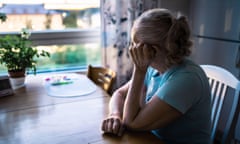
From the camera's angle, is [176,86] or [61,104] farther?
[61,104]

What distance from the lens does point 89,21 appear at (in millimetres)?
2322

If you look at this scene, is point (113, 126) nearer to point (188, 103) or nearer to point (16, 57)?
point (188, 103)

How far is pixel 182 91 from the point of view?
2.99 feet

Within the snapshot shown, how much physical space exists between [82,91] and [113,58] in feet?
2.46

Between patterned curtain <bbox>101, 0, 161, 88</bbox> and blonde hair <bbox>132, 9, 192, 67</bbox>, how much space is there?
110 cm

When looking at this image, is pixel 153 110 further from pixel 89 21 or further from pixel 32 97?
pixel 89 21

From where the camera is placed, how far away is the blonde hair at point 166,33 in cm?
95

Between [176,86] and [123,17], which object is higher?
[123,17]

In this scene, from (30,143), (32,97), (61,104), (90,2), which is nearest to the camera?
(30,143)

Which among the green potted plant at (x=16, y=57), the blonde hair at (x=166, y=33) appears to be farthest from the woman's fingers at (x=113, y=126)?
the green potted plant at (x=16, y=57)

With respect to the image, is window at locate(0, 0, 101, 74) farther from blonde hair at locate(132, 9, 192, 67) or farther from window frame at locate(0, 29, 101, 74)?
blonde hair at locate(132, 9, 192, 67)


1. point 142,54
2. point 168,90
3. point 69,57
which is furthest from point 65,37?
point 168,90

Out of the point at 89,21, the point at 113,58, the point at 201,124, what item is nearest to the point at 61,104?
the point at 201,124

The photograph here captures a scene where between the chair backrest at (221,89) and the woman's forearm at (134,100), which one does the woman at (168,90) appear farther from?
the chair backrest at (221,89)
